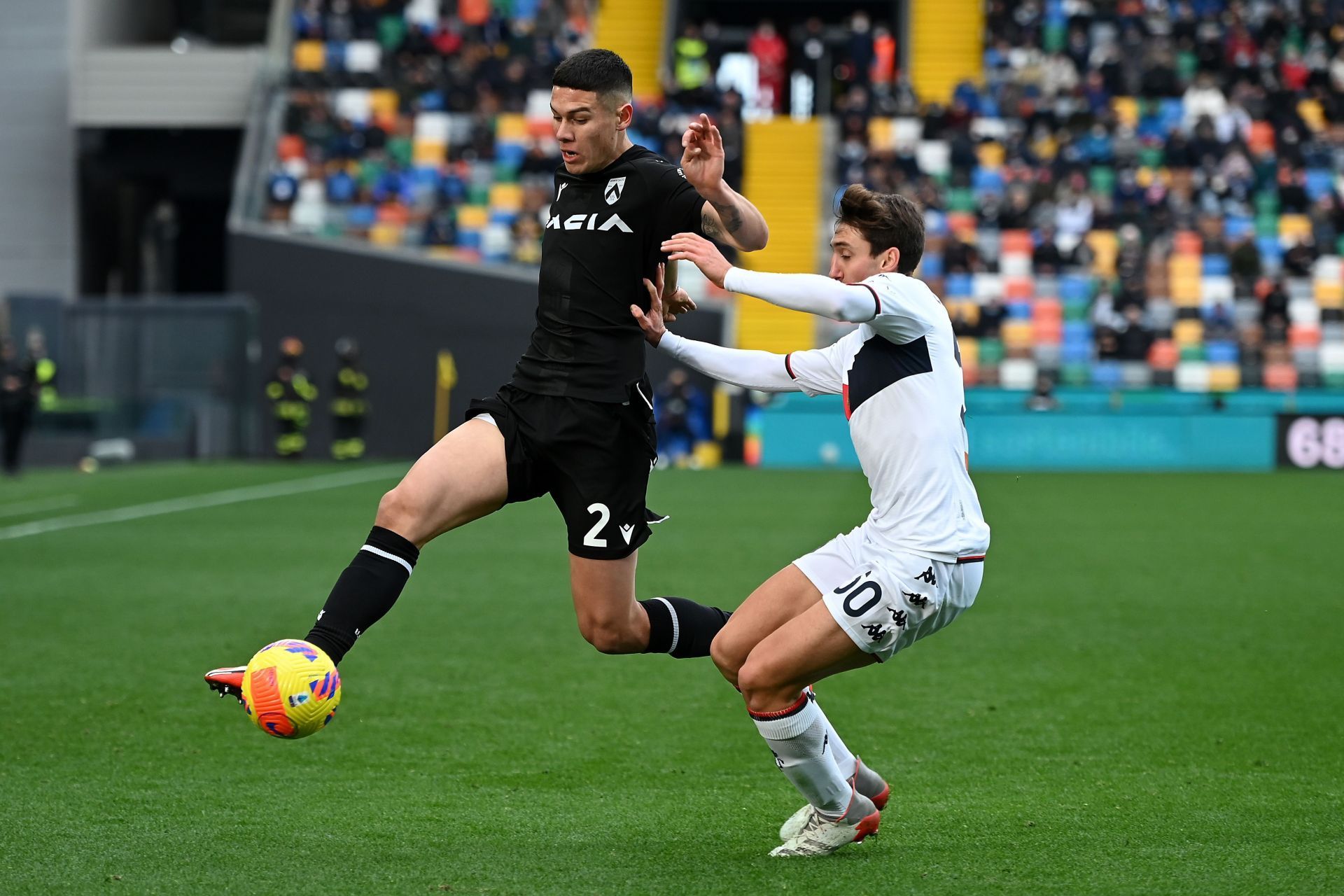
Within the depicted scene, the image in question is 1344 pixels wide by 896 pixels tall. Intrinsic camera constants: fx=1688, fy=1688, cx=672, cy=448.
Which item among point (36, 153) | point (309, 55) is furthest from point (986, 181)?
point (36, 153)

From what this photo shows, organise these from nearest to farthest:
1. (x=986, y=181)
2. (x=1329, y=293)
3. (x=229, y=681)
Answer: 1. (x=229, y=681)
2. (x=1329, y=293)
3. (x=986, y=181)

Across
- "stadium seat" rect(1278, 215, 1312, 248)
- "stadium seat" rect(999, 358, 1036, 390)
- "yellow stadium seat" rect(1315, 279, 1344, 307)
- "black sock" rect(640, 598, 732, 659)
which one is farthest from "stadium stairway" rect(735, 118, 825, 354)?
"black sock" rect(640, 598, 732, 659)

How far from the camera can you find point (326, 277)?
2862 cm

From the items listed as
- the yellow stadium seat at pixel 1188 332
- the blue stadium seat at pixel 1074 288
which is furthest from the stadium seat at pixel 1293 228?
the blue stadium seat at pixel 1074 288

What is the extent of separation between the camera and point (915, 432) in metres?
4.76

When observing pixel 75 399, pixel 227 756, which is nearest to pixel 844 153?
pixel 75 399

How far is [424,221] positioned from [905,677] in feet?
73.3

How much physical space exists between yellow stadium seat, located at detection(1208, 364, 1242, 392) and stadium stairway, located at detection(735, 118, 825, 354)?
22.2ft

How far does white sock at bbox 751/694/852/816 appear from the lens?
4.84 meters

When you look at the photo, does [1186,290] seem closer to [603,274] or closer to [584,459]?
[603,274]

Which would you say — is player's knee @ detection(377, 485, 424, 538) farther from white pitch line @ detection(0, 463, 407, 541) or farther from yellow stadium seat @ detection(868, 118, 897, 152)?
yellow stadium seat @ detection(868, 118, 897, 152)

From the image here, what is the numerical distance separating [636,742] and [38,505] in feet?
43.0

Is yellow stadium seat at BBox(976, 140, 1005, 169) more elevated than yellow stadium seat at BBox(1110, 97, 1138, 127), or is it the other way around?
yellow stadium seat at BBox(1110, 97, 1138, 127)

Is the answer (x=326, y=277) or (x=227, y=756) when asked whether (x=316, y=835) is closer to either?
(x=227, y=756)
